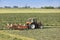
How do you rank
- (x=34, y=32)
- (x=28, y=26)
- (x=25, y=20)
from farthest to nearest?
(x=25, y=20), (x=28, y=26), (x=34, y=32)

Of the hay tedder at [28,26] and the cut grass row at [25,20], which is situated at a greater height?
the hay tedder at [28,26]

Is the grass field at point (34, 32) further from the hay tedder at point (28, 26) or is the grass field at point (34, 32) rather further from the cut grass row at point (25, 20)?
the hay tedder at point (28, 26)

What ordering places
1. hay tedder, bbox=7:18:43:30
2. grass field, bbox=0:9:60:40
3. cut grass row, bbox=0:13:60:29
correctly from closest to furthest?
grass field, bbox=0:9:60:40 < hay tedder, bbox=7:18:43:30 < cut grass row, bbox=0:13:60:29

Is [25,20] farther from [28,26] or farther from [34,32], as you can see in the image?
[34,32]

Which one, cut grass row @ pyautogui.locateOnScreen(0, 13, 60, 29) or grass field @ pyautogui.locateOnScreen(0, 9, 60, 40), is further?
cut grass row @ pyautogui.locateOnScreen(0, 13, 60, 29)

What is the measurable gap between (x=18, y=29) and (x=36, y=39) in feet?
28.6

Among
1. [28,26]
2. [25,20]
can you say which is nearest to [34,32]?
[28,26]

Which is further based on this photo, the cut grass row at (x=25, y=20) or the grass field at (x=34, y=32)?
the cut grass row at (x=25, y=20)

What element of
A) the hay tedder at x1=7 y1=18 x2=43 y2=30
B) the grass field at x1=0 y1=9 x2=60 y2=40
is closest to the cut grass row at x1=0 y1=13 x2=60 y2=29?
the grass field at x1=0 y1=9 x2=60 y2=40

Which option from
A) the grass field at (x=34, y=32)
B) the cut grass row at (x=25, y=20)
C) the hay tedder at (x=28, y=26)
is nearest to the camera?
the grass field at (x=34, y=32)

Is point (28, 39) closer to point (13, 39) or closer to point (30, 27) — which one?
point (13, 39)

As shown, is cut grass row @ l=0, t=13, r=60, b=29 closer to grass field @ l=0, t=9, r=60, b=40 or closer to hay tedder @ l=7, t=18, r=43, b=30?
grass field @ l=0, t=9, r=60, b=40

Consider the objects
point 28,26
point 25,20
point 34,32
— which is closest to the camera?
point 34,32

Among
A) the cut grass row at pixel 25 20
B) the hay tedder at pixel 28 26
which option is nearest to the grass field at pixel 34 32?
the cut grass row at pixel 25 20
